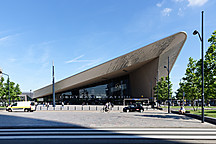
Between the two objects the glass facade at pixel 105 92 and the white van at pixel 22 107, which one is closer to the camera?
the white van at pixel 22 107

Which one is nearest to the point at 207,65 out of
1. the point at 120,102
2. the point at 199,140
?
the point at 199,140

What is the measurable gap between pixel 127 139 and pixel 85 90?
202 feet

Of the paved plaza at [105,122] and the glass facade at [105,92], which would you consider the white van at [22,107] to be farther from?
the glass facade at [105,92]

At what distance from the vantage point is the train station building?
44.5 m

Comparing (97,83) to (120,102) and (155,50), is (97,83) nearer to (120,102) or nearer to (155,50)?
(120,102)

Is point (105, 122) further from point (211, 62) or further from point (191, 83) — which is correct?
point (191, 83)

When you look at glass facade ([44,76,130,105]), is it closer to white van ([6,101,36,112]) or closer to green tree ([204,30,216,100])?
white van ([6,101,36,112])

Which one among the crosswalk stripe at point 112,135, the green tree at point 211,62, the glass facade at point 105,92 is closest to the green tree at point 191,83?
the green tree at point 211,62

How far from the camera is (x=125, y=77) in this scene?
65.7 meters

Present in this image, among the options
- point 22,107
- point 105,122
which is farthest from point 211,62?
point 22,107

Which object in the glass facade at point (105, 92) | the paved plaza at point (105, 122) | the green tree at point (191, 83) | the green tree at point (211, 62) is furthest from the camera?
the glass facade at point (105, 92)

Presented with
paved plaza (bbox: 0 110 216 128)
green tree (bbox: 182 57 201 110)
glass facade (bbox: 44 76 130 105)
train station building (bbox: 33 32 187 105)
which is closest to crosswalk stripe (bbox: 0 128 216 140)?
paved plaza (bbox: 0 110 216 128)

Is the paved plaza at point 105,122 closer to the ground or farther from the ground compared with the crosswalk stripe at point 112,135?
closer to the ground

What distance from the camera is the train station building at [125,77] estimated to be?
44.5m
